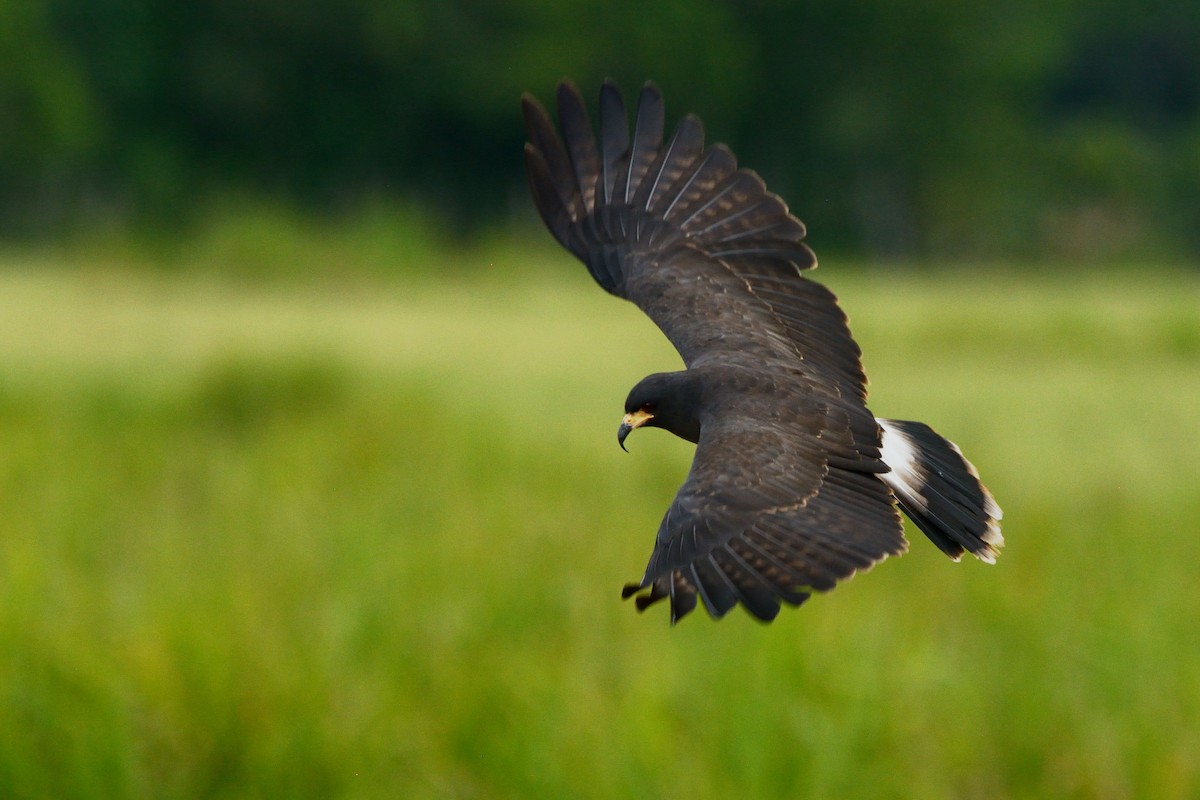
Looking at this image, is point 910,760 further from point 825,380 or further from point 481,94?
point 481,94

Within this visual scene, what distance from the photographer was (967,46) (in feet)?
116

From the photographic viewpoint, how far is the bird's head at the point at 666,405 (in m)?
3.00

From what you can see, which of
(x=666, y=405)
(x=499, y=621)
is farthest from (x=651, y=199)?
(x=499, y=621)

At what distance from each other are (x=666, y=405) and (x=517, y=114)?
32042mm

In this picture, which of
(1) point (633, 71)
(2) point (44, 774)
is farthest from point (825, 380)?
(1) point (633, 71)

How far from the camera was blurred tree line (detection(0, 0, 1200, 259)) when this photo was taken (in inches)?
1254

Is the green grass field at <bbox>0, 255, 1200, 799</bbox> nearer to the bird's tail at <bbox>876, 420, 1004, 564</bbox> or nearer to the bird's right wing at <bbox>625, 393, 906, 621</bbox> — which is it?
the bird's tail at <bbox>876, 420, 1004, 564</bbox>

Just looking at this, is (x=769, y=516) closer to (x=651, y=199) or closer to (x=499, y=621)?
(x=651, y=199)

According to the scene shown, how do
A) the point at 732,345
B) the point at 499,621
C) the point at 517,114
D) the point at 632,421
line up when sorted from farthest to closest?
the point at 517,114
the point at 499,621
the point at 732,345
the point at 632,421

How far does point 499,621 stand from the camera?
7723 mm

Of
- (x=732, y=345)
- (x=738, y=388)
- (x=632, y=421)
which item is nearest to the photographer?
(x=632, y=421)

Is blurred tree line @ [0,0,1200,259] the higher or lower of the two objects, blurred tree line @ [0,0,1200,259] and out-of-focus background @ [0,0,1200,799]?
the higher

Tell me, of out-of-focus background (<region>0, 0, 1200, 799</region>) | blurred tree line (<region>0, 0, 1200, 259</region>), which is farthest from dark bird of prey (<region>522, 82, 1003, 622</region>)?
blurred tree line (<region>0, 0, 1200, 259</region>)

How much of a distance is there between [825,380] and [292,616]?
444cm
